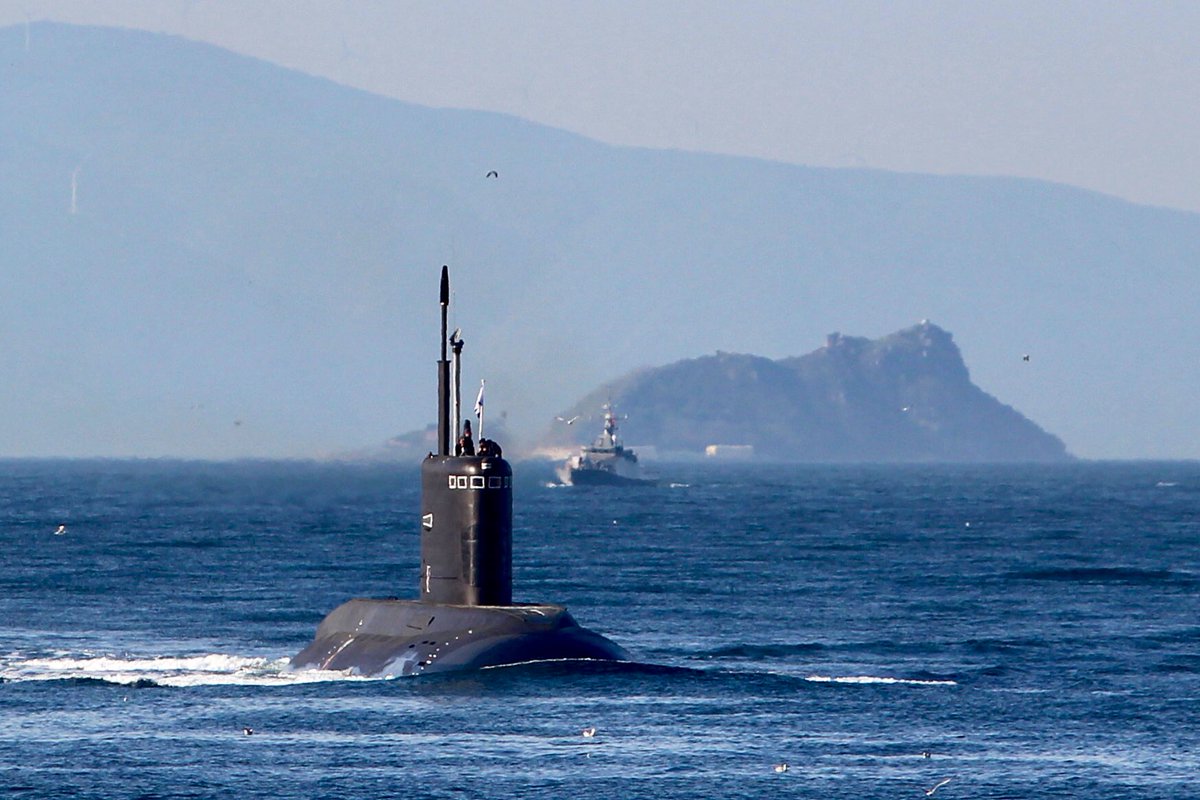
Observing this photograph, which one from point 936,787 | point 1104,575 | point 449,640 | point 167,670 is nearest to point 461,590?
point 449,640

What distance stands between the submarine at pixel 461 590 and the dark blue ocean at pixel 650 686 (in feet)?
2.20

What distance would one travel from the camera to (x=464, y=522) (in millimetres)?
48375

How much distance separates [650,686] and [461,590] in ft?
16.3

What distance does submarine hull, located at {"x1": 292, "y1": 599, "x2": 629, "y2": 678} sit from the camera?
4694 centimetres

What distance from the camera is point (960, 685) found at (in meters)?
50.5

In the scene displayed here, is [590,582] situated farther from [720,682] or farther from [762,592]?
[720,682]

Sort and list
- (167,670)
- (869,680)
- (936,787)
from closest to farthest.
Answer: (936,787)
(869,680)
(167,670)

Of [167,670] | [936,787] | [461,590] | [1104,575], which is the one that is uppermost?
[461,590]

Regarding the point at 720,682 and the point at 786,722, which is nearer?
the point at 786,722

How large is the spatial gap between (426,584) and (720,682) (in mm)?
7412

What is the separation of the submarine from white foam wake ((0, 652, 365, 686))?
1.73 metres

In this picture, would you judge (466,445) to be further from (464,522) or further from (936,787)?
(936,787)

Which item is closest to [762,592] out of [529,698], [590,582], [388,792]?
[590,582]

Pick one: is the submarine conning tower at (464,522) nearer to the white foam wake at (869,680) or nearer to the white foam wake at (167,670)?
the white foam wake at (167,670)
